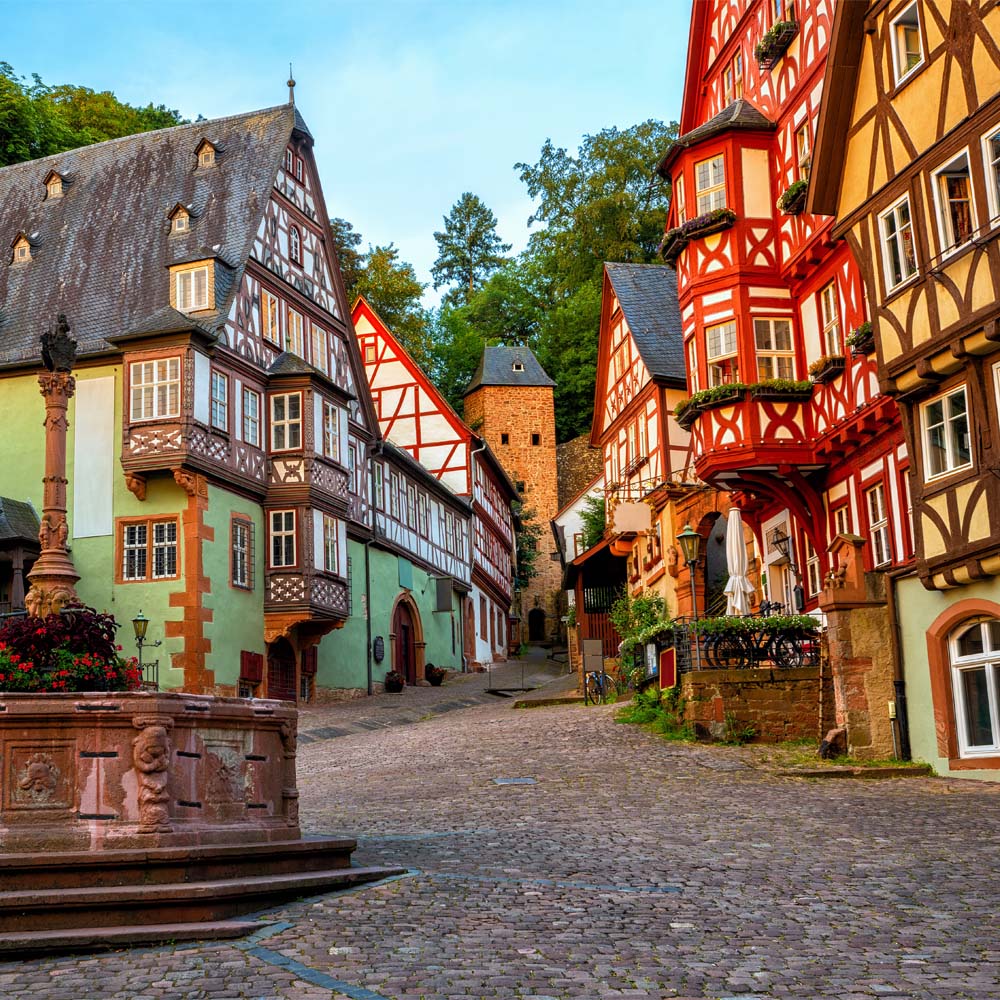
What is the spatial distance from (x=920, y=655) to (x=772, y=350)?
26.2 feet

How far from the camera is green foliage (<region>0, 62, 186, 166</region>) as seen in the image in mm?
45069

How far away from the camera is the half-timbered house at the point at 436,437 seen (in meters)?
50.6

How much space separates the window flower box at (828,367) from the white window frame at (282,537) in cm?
1371

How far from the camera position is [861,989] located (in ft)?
24.9

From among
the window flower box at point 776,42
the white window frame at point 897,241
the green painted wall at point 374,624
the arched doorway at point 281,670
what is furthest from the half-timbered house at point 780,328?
the green painted wall at point 374,624

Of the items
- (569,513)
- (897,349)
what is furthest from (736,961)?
(569,513)

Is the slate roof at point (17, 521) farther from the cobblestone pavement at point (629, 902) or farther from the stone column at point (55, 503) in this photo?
the stone column at point (55, 503)

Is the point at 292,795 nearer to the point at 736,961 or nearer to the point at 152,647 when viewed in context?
the point at 736,961

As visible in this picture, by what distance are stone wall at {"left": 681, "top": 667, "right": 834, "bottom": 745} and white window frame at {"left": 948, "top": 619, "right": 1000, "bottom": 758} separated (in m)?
3.36

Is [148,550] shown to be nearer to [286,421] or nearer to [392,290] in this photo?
[286,421]

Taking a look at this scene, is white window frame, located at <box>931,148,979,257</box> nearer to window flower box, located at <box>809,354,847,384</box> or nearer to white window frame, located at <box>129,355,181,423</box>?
window flower box, located at <box>809,354,847,384</box>

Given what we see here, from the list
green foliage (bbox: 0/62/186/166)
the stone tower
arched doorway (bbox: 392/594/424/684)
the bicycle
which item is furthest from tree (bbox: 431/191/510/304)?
the bicycle

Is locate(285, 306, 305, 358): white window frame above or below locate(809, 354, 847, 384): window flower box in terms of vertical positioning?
above

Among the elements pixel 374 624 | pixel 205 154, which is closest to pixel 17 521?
pixel 205 154
